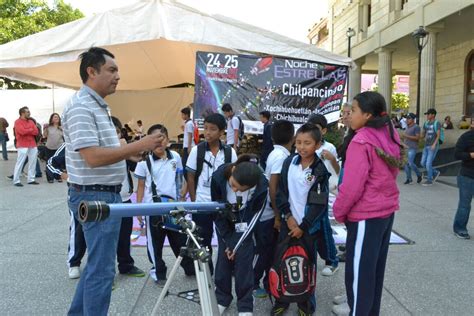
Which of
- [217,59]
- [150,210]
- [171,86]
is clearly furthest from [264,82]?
[171,86]

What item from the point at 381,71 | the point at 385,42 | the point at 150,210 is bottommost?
the point at 150,210

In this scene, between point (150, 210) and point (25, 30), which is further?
point (25, 30)

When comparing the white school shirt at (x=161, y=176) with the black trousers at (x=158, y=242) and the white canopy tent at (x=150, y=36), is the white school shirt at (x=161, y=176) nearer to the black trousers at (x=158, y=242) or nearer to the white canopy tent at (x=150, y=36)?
the black trousers at (x=158, y=242)

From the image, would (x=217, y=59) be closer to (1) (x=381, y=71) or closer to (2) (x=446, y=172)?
(2) (x=446, y=172)

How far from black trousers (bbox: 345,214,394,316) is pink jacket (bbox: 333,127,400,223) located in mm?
67

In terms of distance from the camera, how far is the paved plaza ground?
3.60m

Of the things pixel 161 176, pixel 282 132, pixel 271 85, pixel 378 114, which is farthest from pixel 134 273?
pixel 271 85

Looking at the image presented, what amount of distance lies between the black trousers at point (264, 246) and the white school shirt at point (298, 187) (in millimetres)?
353

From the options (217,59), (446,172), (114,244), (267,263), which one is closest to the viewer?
(114,244)

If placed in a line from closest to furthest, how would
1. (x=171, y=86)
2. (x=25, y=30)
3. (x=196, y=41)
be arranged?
(x=196, y=41), (x=171, y=86), (x=25, y=30)

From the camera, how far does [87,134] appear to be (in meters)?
2.38

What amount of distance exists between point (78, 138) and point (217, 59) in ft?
24.0

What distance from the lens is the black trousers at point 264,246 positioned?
3.66 meters

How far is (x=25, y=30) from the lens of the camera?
25656mm
